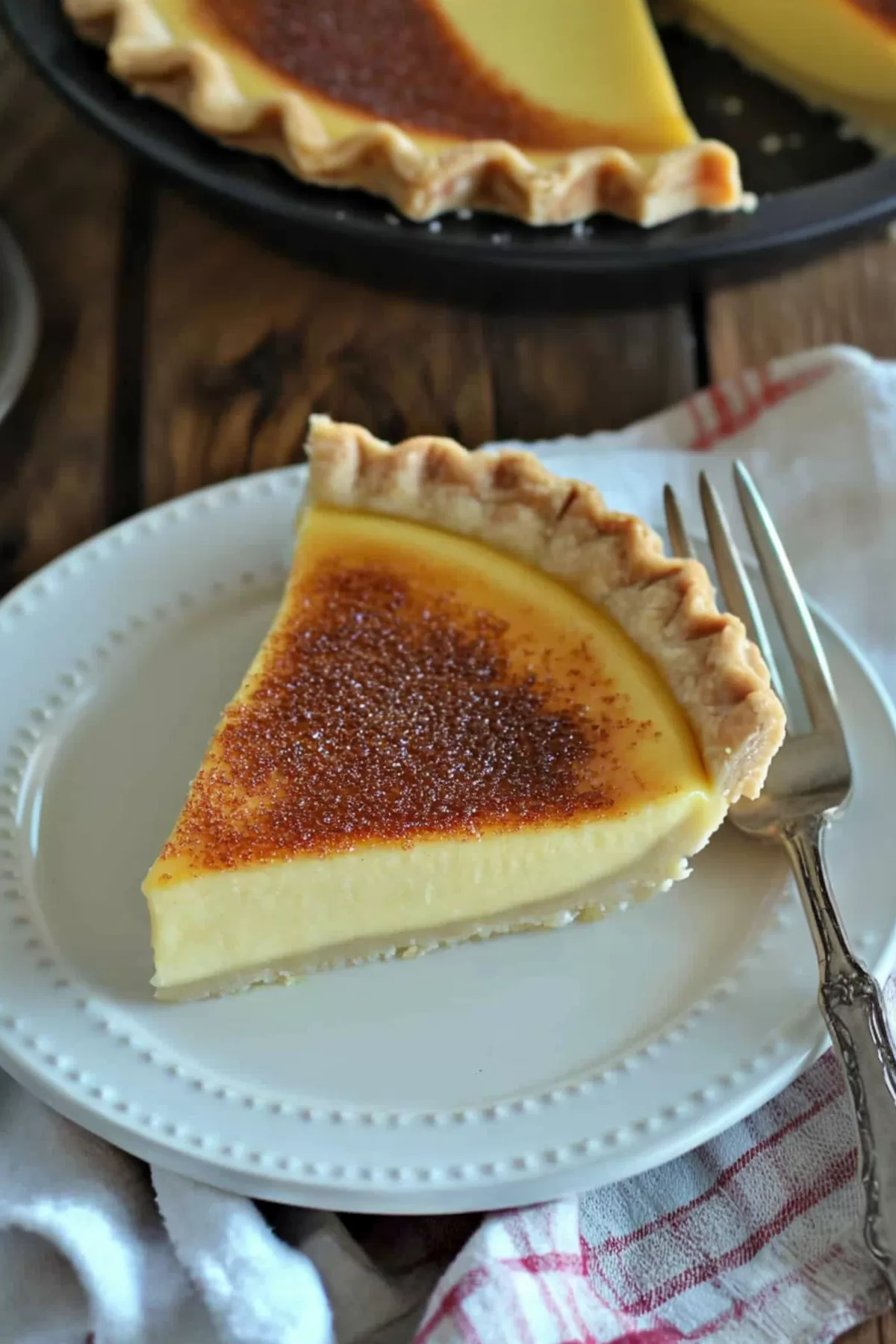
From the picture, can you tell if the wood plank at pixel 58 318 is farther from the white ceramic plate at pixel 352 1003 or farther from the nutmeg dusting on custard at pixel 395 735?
the nutmeg dusting on custard at pixel 395 735

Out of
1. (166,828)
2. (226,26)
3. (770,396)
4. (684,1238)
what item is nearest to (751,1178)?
(684,1238)

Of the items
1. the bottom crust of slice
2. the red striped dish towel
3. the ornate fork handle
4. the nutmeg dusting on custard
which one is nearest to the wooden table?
the nutmeg dusting on custard

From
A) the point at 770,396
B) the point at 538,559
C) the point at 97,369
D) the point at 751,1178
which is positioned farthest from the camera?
the point at 97,369

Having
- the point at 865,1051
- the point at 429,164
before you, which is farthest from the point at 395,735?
the point at 429,164

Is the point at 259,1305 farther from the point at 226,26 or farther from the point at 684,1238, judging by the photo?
the point at 226,26

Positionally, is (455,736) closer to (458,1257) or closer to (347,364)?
(458,1257)
